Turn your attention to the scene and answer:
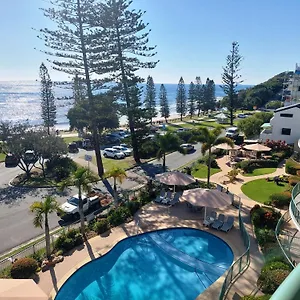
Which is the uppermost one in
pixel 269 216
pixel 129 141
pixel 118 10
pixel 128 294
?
pixel 118 10

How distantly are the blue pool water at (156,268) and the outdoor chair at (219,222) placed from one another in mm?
628

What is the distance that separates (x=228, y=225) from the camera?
16641mm

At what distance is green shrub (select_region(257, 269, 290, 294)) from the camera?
10656 mm

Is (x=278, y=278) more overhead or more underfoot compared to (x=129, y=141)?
more underfoot

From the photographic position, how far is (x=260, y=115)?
4931 centimetres

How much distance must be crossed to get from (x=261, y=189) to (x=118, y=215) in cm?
1138

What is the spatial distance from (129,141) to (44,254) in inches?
783

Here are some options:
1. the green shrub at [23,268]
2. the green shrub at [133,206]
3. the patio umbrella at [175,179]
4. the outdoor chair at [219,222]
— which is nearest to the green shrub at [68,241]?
the green shrub at [23,268]

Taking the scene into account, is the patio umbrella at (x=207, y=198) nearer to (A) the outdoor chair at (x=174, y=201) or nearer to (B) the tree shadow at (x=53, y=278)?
(A) the outdoor chair at (x=174, y=201)

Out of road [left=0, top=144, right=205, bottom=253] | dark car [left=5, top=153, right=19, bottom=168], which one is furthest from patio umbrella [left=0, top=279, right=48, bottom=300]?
dark car [left=5, top=153, right=19, bottom=168]

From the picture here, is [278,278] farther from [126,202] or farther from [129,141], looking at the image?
[129,141]

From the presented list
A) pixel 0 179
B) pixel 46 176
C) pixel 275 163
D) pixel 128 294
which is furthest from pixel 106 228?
pixel 275 163

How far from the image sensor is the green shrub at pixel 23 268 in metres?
12.5

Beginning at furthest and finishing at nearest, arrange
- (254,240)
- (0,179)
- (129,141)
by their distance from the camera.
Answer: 1. (129,141)
2. (0,179)
3. (254,240)
